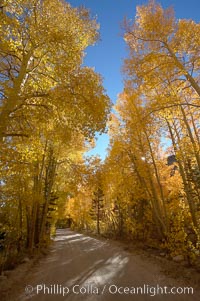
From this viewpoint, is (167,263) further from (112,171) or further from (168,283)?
(112,171)

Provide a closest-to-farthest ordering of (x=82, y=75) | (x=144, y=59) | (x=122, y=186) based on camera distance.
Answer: (x=82, y=75), (x=144, y=59), (x=122, y=186)

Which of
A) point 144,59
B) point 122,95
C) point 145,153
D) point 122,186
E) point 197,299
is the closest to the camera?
point 197,299

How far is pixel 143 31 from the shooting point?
6.45 meters

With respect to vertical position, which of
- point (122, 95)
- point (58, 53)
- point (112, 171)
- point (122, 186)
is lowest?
point (122, 186)

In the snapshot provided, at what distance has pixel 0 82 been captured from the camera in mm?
4637

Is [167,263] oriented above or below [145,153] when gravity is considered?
below

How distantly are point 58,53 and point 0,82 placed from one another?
1.97 metres

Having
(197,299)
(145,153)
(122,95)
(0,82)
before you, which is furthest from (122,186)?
(0,82)

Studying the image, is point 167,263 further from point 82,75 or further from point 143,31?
point 143,31

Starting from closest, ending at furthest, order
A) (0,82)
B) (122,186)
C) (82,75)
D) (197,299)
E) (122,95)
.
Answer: (197,299), (0,82), (82,75), (122,95), (122,186)


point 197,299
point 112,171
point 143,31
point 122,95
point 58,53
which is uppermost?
point 122,95

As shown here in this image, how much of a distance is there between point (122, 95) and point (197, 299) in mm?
9711

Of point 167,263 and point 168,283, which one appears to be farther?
point 167,263

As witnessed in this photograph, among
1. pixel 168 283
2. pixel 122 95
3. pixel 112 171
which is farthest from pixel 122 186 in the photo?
pixel 168 283
